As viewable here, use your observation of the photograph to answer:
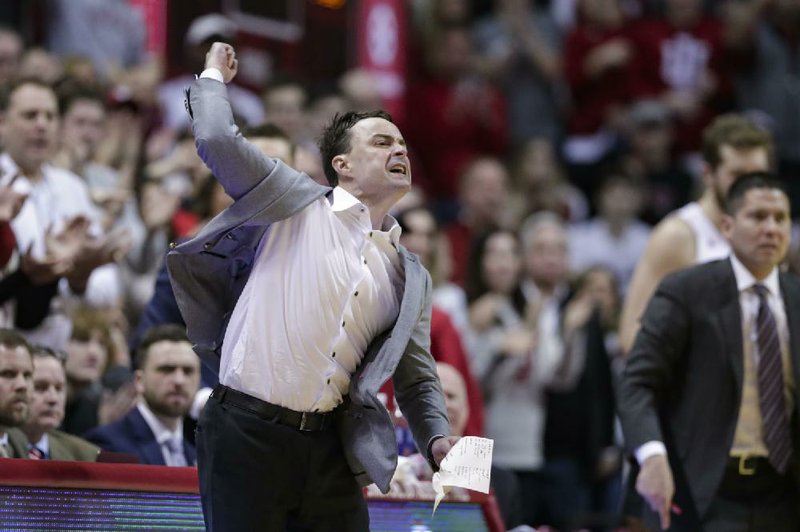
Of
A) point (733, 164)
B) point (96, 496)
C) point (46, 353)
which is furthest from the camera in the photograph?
point (733, 164)

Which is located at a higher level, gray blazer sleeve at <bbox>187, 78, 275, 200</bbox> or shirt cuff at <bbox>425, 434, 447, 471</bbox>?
gray blazer sleeve at <bbox>187, 78, 275, 200</bbox>

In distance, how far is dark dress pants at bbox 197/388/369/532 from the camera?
4117 mm

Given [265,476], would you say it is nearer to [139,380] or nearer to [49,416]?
[49,416]

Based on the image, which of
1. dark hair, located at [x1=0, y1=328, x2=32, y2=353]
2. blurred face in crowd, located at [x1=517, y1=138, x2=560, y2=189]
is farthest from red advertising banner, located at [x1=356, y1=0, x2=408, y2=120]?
dark hair, located at [x1=0, y1=328, x2=32, y2=353]

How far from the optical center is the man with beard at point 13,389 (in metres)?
5.54

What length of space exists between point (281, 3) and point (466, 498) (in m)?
7.09

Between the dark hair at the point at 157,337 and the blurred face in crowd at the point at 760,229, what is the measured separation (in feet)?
7.97

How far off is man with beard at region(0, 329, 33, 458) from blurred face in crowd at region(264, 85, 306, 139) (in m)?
4.47

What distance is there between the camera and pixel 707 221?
692 cm

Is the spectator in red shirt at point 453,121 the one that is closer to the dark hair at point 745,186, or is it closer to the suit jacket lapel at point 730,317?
the dark hair at point 745,186

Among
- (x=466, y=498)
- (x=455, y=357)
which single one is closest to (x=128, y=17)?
(x=455, y=357)

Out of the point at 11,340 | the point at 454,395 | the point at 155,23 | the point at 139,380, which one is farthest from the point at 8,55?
the point at 454,395

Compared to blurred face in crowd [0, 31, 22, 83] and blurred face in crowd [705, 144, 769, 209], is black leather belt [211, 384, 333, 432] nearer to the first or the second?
blurred face in crowd [705, 144, 769, 209]

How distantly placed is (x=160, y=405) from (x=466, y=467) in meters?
→ 2.61
